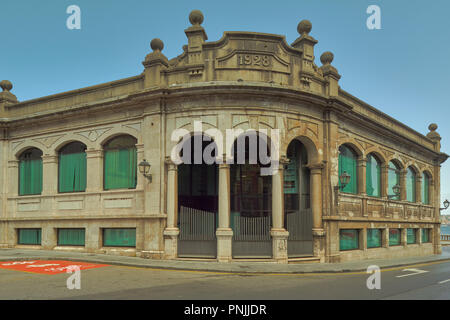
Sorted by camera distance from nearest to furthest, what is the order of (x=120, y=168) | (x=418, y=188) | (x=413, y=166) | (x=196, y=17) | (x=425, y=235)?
1. (x=196, y=17)
2. (x=120, y=168)
3. (x=413, y=166)
4. (x=418, y=188)
5. (x=425, y=235)

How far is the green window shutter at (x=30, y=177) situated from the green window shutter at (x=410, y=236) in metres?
21.0

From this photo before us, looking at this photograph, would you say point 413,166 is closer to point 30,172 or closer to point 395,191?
point 395,191

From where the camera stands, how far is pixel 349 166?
68.6 ft

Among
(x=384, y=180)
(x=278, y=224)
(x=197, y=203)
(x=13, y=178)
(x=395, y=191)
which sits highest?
(x=13, y=178)

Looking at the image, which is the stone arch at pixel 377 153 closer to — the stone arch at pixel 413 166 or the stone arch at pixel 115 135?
the stone arch at pixel 413 166

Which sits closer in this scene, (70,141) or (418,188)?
(70,141)

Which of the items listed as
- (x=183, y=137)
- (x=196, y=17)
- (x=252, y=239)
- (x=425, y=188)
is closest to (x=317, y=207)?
(x=252, y=239)

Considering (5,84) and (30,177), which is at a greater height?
(5,84)

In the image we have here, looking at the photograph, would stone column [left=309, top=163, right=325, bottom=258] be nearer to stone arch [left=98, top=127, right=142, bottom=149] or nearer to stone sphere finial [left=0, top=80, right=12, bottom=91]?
stone arch [left=98, top=127, right=142, bottom=149]

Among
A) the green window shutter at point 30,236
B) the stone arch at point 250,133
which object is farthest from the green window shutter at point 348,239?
the green window shutter at point 30,236

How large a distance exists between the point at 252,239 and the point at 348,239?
563 centimetres

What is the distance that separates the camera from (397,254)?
76.9 ft

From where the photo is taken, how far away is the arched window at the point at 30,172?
2159cm

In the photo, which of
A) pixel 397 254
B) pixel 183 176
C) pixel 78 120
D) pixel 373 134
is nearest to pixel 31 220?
pixel 78 120
